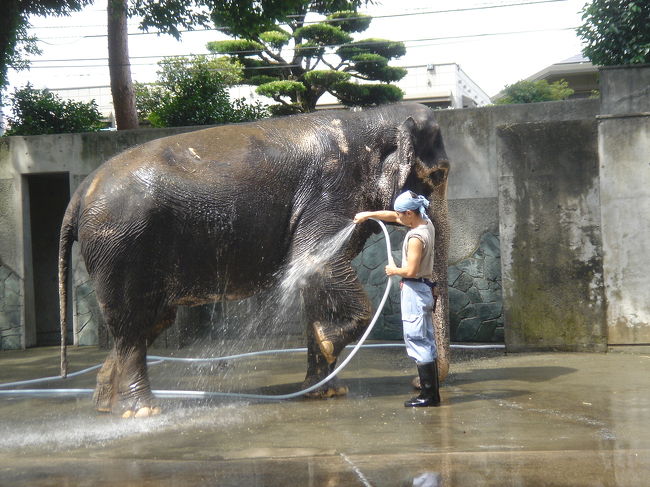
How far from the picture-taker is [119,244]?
568cm

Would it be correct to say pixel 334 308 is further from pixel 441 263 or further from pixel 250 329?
pixel 250 329

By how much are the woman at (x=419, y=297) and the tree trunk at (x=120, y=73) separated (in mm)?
11069

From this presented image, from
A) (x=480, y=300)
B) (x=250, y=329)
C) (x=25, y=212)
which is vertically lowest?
(x=250, y=329)

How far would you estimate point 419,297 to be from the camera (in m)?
5.57

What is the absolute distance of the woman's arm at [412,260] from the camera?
551 centimetres

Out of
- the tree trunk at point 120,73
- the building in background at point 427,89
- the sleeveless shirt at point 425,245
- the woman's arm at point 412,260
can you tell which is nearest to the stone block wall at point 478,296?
the sleeveless shirt at point 425,245

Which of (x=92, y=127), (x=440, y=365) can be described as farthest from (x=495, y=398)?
(x=92, y=127)

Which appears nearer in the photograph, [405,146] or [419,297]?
[419,297]

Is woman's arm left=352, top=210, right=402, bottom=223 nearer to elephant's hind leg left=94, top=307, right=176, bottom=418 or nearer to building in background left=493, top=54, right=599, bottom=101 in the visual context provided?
elephant's hind leg left=94, top=307, right=176, bottom=418

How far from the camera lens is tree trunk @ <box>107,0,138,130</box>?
619 inches

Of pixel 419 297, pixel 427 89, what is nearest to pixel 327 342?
pixel 419 297

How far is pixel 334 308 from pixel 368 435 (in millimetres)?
1452

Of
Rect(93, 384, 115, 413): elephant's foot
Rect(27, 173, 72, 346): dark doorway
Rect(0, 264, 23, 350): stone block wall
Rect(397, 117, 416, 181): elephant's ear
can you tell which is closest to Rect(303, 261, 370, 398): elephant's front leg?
Rect(397, 117, 416, 181): elephant's ear

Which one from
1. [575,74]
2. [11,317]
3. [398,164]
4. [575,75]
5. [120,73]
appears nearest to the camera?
[398,164]
